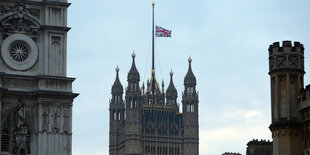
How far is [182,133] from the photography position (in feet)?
601

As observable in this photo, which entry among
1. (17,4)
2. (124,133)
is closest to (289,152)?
(17,4)

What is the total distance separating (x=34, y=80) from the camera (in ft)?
175

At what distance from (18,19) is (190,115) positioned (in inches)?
5044

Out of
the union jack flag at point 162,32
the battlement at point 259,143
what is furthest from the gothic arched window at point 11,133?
the union jack flag at point 162,32

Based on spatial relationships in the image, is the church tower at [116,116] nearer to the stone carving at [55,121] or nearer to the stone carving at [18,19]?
the stone carving at [18,19]

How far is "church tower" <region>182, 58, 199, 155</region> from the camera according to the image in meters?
180

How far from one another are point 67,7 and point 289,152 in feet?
83.1

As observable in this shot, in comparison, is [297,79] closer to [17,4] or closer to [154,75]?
[17,4]

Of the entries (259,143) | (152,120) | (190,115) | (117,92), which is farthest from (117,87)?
(259,143)

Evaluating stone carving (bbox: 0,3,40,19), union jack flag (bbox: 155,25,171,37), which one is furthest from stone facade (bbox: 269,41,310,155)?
union jack flag (bbox: 155,25,171,37)

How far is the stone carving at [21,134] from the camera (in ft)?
168

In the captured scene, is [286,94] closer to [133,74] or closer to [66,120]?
[66,120]

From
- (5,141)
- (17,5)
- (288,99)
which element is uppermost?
(17,5)

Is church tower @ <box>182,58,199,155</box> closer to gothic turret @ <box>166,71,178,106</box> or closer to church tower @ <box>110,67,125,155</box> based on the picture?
gothic turret @ <box>166,71,178,106</box>
